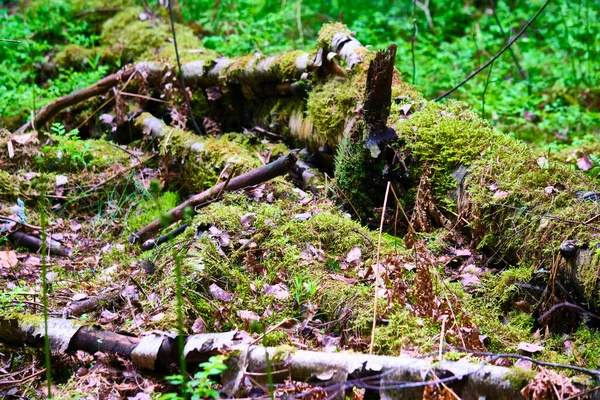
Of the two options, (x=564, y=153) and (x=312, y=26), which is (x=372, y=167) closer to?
(x=564, y=153)

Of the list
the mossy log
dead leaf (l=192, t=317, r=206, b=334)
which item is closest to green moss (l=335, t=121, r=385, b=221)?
the mossy log

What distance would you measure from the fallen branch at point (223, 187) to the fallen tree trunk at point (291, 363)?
1.48 meters

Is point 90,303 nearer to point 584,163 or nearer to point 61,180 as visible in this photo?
point 61,180

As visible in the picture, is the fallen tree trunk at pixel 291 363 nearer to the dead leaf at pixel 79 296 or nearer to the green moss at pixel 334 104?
the dead leaf at pixel 79 296

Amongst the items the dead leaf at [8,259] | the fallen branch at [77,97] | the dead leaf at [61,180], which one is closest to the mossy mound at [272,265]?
the dead leaf at [8,259]

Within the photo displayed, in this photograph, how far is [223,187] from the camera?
479cm

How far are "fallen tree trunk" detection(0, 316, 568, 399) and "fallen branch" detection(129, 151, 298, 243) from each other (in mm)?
1480

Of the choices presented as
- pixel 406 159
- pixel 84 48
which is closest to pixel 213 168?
pixel 406 159

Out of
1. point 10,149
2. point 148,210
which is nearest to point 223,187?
point 148,210

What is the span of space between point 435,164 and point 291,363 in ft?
7.49

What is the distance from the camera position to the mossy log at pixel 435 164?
355 centimetres

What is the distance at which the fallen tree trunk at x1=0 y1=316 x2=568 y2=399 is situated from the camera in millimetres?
2564

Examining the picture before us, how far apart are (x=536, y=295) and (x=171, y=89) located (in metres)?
5.19

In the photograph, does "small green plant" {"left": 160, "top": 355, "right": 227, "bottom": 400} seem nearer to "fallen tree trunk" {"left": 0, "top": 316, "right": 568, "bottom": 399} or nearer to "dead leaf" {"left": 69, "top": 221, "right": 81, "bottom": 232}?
"fallen tree trunk" {"left": 0, "top": 316, "right": 568, "bottom": 399}
